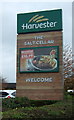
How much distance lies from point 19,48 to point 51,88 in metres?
3.60

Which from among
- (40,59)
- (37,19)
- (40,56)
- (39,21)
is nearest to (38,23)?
(39,21)

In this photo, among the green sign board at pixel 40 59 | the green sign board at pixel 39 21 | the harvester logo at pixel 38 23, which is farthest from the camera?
the harvester logo at pixel 38 23

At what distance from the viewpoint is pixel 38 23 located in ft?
51.2

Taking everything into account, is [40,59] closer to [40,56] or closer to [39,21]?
[40,56]

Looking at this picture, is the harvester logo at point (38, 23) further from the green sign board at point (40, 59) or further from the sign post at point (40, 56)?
the green sign board at point (40, 59)

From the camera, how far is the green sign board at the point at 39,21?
597 inches

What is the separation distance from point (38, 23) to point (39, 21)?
0.50 feet

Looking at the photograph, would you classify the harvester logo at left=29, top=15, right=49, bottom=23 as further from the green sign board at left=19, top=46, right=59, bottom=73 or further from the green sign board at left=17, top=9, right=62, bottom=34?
the green sign board at left=19, top=46, right=59, bottom=73

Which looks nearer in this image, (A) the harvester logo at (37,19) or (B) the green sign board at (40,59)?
(B) the green sign board at (40,59)

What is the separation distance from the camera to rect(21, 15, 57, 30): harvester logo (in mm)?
15286

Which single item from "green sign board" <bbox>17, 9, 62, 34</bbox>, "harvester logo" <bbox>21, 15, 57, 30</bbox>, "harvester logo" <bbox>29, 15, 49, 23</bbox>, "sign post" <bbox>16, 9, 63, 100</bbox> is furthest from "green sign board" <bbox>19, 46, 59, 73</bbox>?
"harvester logo" <bbox>29, 15, 49, 23</bbox>

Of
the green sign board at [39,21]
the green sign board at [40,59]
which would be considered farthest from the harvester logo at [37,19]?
the green sign board at [40,59]

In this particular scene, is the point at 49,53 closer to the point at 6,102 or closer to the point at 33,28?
the point at 33,28

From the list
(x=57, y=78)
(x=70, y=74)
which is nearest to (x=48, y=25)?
(x=57, y=78)
